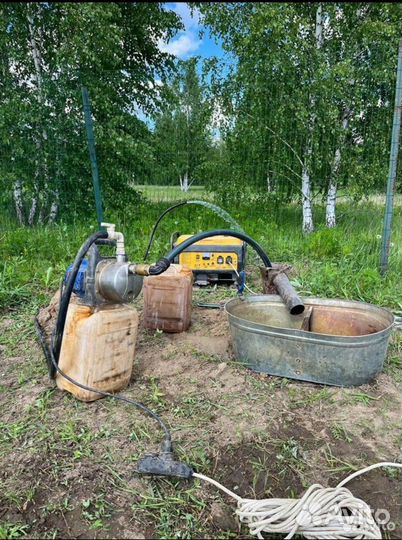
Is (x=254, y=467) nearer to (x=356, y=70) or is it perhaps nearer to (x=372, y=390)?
(x=372, y=390)

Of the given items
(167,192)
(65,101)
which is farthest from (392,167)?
(65,101)

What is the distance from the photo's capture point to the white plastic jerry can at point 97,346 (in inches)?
67.2

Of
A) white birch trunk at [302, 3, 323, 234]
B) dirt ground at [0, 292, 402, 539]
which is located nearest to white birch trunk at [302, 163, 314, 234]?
white birch trunk at [302, 3, 323, 234]

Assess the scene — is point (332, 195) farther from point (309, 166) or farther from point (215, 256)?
point (215, 256)

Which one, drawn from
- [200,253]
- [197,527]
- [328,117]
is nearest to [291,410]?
[197,527]

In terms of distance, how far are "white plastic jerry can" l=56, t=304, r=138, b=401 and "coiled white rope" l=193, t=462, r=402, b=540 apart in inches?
31.0

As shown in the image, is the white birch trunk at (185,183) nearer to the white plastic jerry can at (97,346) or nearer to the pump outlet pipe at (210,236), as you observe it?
the pump outlet pipe at (210,236)

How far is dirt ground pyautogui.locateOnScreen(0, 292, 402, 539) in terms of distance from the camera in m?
1.26

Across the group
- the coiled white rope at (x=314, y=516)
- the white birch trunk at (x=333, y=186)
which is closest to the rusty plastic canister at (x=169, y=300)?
the coiled white rope at (x=314, y=516)

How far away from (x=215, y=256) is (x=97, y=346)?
4.87 ft

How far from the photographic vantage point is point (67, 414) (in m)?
1.73

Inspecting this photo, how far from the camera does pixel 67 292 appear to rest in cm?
165

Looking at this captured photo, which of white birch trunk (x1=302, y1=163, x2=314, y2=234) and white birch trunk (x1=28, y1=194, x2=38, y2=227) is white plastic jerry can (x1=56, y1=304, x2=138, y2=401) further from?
white birch trunk (x1=28, y1=194, x2=38, y2=227)

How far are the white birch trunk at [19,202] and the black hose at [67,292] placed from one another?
4.32m
